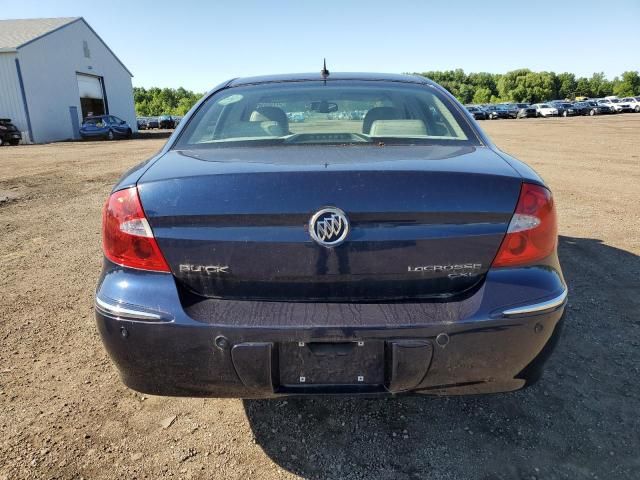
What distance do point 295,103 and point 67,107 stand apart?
3239 cm

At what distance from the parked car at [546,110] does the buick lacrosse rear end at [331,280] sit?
60.5m

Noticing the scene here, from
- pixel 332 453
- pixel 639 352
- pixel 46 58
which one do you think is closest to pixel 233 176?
pixel 332 453

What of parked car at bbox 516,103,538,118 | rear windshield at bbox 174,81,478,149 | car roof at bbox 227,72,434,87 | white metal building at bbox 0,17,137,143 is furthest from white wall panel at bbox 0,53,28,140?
Answer: parked car at bbox 516,103,538,118

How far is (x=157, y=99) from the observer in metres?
101

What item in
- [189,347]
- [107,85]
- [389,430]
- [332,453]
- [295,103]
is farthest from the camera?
[107,85]

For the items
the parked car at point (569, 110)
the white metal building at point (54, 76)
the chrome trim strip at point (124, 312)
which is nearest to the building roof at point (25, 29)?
the white metal building at point (54, 76)

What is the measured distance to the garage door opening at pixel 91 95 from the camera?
106ft

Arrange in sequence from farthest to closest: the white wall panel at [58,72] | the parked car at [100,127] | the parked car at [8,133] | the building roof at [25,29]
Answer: the parked car at [100,127], the white wall panel at [58,72], the building roof at [25,29], the parked car at [8,133]

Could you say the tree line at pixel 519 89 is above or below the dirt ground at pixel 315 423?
above

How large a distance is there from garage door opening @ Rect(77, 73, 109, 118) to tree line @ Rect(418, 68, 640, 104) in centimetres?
9253

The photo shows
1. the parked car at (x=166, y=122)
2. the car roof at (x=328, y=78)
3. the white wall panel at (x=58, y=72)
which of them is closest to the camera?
the car roof at (x=328, y=78)

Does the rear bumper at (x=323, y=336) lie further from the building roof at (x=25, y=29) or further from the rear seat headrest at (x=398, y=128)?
the building roof at (x=25, y=29)

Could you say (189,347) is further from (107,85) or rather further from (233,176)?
(107,85)

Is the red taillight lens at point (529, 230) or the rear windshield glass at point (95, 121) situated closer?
the red taillight lens at point (529, 230)
